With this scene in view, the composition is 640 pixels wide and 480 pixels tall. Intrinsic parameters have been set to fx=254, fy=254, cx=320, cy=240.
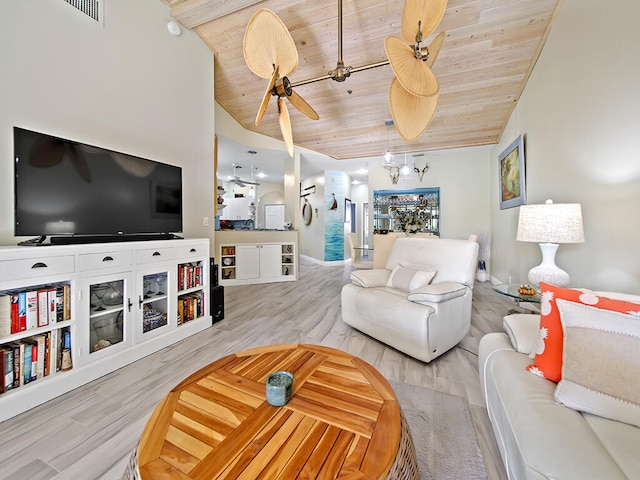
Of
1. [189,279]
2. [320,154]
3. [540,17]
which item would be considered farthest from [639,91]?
[320,154]

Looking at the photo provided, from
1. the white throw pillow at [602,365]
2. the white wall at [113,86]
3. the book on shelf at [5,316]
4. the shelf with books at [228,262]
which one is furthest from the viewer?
the shelf with books at [228,262]

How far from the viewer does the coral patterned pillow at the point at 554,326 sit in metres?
0.99

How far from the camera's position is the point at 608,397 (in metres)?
0.84

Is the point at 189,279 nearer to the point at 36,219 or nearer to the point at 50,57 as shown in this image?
the point at 36,219

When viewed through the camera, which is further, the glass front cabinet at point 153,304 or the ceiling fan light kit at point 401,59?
the glass front cabinet at point 153,304

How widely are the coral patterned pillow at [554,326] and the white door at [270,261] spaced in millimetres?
4394

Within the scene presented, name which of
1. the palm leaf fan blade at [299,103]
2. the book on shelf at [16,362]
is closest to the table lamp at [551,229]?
the palm leaf fan blade at [299,103]

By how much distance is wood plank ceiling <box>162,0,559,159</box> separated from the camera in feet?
8.09

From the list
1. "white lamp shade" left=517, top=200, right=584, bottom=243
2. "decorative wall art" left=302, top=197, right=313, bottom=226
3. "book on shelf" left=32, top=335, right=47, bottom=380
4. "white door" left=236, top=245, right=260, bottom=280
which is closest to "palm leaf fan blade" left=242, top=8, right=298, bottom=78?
"white lamp shade" left=517, top=200, right=584, bottom=243

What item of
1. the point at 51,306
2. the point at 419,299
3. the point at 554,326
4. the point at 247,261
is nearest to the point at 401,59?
the point at 554,326

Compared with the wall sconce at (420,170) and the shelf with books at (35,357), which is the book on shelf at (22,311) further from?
the wall sconce at (420,170)

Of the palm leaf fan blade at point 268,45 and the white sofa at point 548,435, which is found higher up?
the palm leaf fan blade at point 268,45

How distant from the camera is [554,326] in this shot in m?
1.06

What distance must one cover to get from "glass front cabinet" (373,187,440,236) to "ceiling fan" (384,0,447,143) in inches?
164
